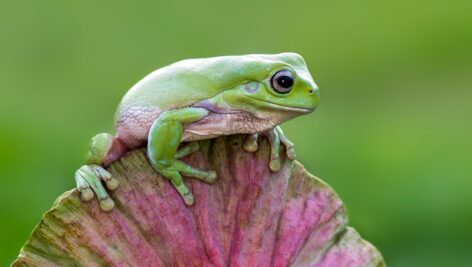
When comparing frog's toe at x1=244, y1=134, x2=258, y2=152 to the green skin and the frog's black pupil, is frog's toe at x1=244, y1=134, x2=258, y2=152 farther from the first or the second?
the frog's black pupil

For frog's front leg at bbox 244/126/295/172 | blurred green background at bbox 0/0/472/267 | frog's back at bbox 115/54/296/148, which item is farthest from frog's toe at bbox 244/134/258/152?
blurred green background at bbox 0/0/472/267

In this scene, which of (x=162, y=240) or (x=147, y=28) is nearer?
(x=162, y=240)

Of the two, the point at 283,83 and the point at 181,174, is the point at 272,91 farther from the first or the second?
the point at 181,174

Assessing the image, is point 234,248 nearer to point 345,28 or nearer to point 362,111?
point 362,111

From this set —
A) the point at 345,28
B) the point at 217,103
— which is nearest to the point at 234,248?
the point at 217,103

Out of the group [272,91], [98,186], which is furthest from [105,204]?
[272,91]

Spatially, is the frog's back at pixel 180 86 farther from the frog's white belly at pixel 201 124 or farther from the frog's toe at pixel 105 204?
the frog's toe at pixel 105 204
